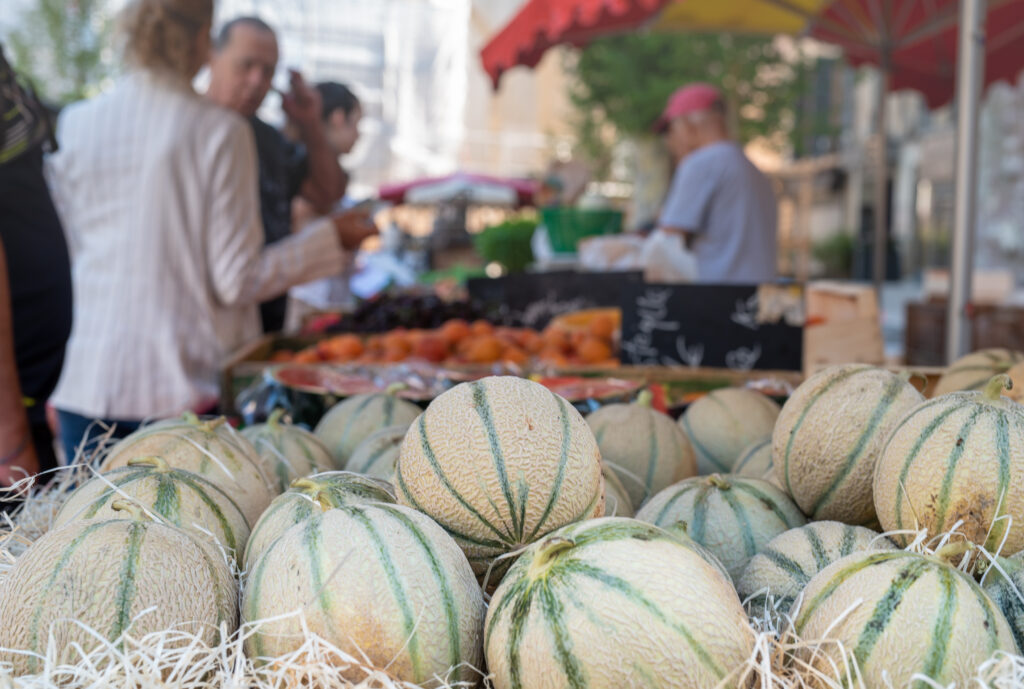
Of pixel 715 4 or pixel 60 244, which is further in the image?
pixel 715 4

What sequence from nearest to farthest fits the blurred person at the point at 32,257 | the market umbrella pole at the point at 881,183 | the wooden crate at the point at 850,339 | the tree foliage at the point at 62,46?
the blurred person at the point at 32,257 < the wooden crate at the point at 850,339 < the market umbrella pole at the point at 881,183 < the tree foliage at the point at 62,46

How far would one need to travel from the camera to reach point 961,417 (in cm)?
119

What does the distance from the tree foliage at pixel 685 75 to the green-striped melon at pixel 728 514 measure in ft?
30.3

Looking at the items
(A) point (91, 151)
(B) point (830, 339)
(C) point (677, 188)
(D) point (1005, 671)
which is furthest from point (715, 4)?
(D) point (1005, 671)

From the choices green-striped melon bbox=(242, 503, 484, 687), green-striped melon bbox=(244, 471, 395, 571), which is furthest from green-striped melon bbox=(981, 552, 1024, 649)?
green-striped melon bbox=(244, 471, 395, 571)

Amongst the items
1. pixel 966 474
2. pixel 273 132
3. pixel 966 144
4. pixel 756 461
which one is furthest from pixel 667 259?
pixel 966 474

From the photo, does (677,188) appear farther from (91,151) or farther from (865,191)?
(865,191)

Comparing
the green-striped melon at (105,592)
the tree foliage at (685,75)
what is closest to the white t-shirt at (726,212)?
the green-striped melon at (105,592)

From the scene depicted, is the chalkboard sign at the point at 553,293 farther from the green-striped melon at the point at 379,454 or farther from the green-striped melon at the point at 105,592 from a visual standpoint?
the green-striped melon at the point at 105,592

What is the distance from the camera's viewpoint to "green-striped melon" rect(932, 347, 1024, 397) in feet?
6.44

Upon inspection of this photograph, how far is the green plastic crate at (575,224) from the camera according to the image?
6.27 metres

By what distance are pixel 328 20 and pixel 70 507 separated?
1561 centimetres

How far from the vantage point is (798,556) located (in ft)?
3.91

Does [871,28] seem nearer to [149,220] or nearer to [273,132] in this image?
[273,132]
